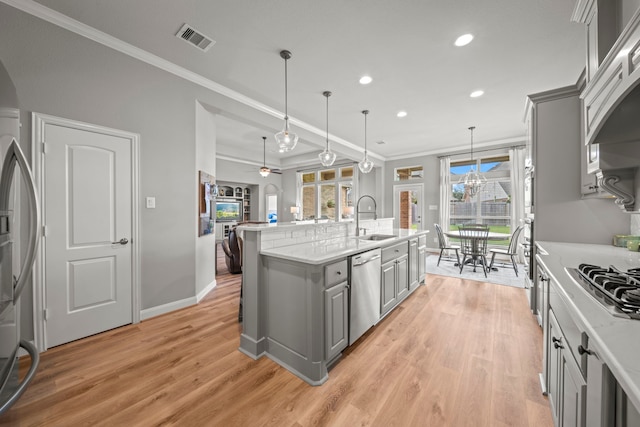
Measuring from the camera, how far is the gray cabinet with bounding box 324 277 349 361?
75.5 inches

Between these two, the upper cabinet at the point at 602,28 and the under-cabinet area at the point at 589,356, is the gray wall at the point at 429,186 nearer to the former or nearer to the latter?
the upper cabinet at the point at 602,28

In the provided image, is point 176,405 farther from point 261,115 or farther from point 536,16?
point 536,16

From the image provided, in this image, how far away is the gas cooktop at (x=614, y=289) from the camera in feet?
2.82

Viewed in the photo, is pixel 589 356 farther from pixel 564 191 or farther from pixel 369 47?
pixel 369 47

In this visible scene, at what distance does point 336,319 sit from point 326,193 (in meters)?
7.45

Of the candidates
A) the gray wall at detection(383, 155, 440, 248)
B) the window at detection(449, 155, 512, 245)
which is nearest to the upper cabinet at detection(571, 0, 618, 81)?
the window at detection(449, 155, 512, 245)

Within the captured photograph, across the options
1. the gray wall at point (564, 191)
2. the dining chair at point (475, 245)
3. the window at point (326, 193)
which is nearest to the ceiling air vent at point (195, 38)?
the gray wall at point (564, 191)

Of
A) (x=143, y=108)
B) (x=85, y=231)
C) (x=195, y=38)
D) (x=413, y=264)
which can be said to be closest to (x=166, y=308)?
(x=85, y=231)

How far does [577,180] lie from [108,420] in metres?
4.44

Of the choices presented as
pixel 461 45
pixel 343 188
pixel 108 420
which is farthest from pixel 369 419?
pixel 343 188

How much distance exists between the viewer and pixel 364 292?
93.6 inches

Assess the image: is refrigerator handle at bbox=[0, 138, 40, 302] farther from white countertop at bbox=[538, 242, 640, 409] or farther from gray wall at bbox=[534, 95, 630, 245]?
gray wall at bbox=[534, 95, 630, 245]

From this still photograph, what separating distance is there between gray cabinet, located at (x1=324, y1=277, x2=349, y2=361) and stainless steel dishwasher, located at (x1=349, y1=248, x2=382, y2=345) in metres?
0.08

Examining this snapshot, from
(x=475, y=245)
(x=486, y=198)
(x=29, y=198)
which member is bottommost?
(x=475, y=245)
